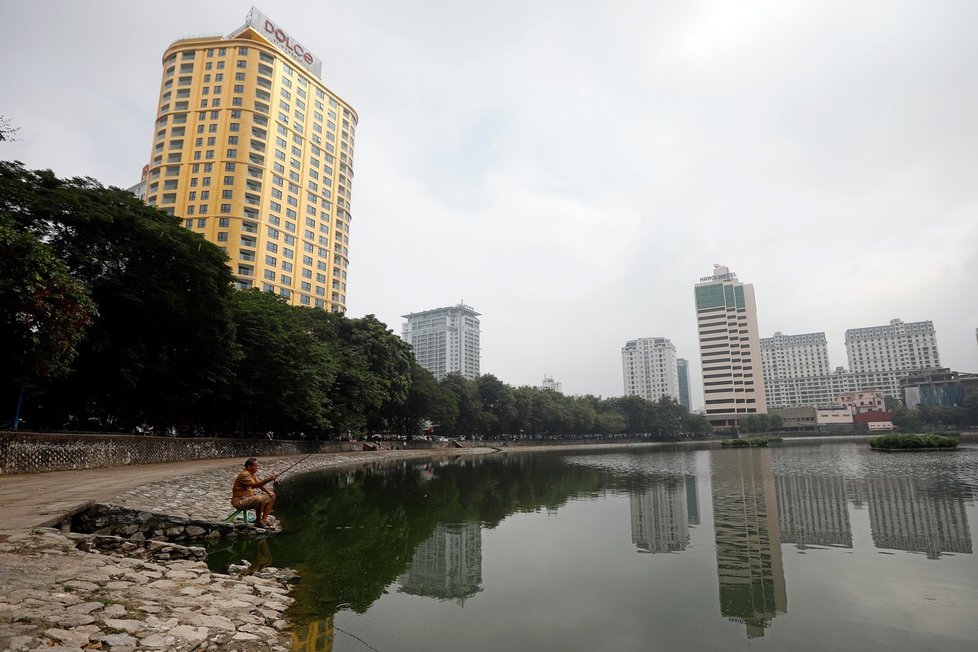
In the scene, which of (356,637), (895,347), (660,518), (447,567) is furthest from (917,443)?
(895,347)

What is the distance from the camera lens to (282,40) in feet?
303

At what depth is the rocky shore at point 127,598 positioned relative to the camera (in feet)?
16.5

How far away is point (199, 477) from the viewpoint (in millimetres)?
19047

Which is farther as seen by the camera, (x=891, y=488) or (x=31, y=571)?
(x=891, y=488)

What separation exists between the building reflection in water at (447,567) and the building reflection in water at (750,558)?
4167 millimetres

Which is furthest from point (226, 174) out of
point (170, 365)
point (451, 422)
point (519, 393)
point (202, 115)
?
point (170, 365)

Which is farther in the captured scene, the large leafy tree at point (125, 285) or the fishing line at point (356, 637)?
the large leafy tree at point (125, 285)

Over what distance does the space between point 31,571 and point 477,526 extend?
1009 centimetres

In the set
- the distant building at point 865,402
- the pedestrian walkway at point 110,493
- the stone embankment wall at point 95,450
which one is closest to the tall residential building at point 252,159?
the stone embankment wall at point 95,450

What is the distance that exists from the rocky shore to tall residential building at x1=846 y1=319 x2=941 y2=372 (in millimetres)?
235658

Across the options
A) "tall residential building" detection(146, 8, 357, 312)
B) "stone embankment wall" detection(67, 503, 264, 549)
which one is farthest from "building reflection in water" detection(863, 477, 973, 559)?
"tall residential building" detection(146, 8, 357, 312)

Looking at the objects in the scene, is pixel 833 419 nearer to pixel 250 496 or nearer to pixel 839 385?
pixel 839 385

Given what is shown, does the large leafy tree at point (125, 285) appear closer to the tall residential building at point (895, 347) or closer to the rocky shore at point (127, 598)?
the rocky shore at point (127, 598)

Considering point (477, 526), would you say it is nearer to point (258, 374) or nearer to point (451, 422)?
point (258, 374)
